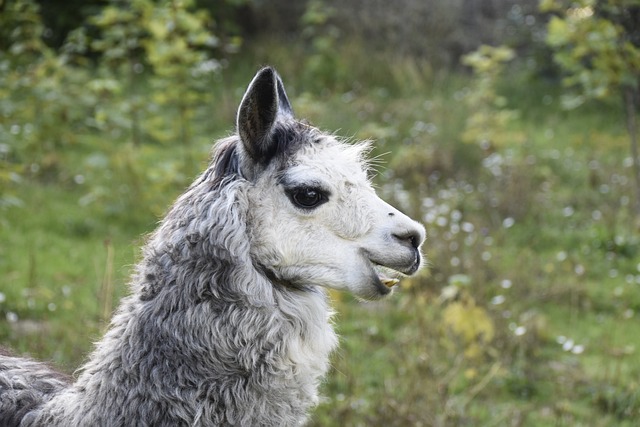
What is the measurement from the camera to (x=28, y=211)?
7.50 meters

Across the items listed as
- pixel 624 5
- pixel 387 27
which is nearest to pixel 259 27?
pixel 387 27

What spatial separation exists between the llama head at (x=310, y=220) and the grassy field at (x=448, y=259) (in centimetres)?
81

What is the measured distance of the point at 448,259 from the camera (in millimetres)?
6734

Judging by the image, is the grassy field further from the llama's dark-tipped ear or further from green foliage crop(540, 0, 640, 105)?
green foliage crop(540, 0, 640, 105)

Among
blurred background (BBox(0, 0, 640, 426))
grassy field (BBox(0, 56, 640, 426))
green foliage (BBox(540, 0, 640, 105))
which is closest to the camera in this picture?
grassy field (BBox(0, 56, 640, 426))

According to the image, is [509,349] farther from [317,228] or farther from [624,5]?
[317,228]

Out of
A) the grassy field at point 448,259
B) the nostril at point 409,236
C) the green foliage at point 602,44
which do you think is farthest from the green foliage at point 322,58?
the nostril at point 409,236

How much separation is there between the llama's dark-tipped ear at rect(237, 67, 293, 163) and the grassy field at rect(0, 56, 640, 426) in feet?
2.68

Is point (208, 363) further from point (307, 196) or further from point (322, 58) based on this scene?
point (322, 58)

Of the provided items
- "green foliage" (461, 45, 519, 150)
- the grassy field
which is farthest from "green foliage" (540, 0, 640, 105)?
"green foliage" (461, 45, 519, 150)

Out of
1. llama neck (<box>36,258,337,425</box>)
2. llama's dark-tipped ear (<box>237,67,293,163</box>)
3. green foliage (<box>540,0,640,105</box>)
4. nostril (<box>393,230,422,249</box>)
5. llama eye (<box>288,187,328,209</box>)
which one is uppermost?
llama's dark-tipped ear (<box>237,67,293,163</box>)

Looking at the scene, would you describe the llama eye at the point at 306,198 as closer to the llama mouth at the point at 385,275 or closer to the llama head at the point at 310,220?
the llama head at the point at 310,220

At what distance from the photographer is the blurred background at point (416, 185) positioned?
204 inches

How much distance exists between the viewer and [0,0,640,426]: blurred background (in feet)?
17.0
